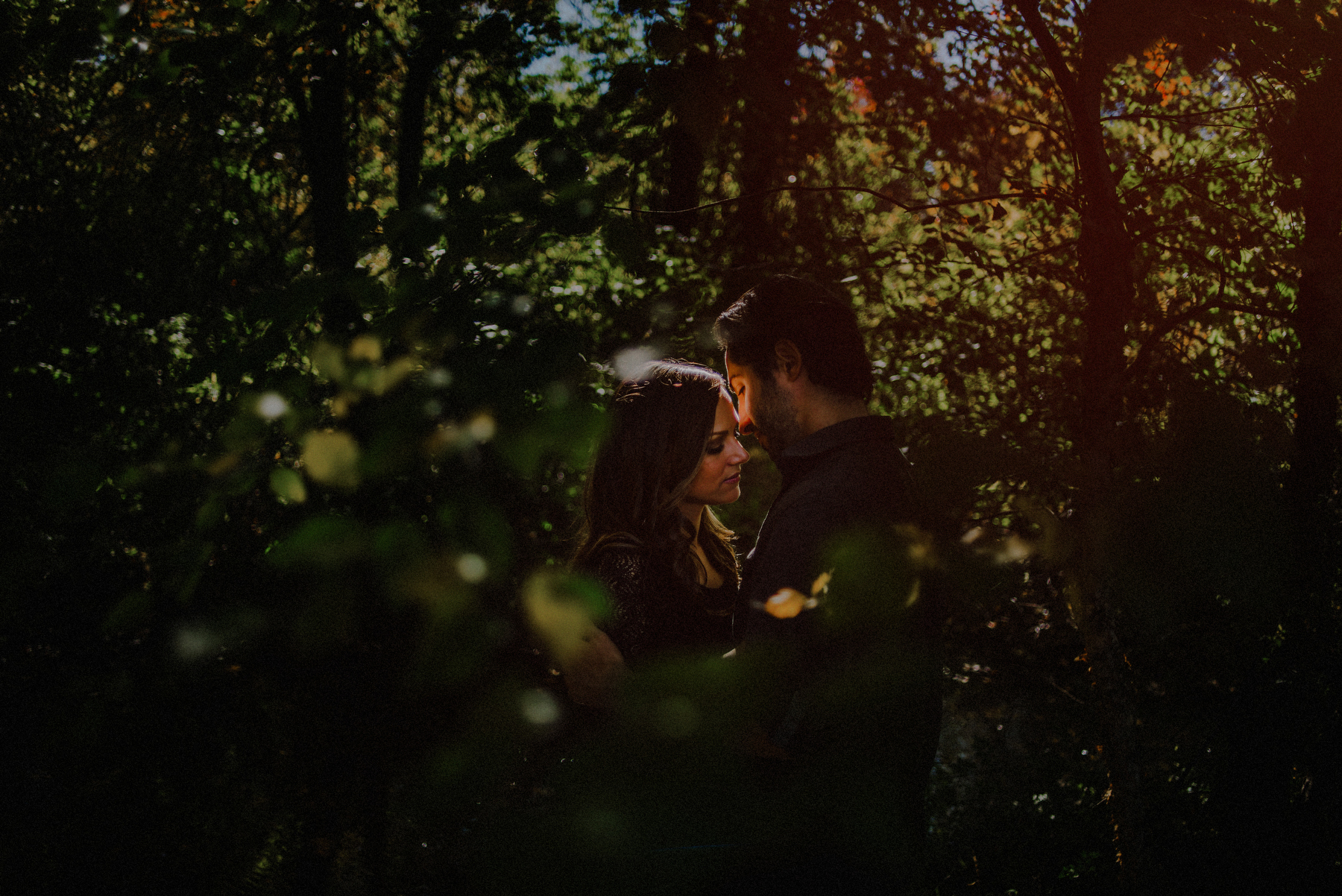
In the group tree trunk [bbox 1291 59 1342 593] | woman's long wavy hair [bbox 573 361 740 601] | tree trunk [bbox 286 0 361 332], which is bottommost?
woman's long wavy hair [bbox 573 361 740 601]

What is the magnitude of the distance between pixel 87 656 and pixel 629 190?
18.5ft

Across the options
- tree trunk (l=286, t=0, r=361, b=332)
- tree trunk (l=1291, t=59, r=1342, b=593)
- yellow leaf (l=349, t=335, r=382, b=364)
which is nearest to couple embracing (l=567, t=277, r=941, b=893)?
yellow leaf (l=349, t=335, r=382, b=364)

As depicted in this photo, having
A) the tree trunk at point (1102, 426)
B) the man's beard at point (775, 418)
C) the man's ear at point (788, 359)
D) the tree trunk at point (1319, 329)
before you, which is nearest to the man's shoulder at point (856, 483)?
the man's beard at point (775, 418)

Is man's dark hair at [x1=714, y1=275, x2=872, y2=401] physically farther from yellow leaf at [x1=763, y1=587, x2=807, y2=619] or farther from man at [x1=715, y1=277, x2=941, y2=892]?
yellow leaf at [x1=763, y1=587, x2=807, y2=619]

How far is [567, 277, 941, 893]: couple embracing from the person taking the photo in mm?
1817

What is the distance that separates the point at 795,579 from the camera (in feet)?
6.63

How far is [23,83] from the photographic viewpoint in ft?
20.9

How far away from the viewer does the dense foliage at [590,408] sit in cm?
161

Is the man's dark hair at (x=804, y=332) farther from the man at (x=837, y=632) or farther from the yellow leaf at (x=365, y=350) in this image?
the yellow leaf at (x=365, y=350)

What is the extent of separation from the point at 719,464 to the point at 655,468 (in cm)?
23

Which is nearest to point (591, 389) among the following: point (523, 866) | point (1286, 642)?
point (523, 866)

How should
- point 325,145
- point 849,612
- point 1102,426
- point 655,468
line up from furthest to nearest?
point 325,145, point 1102,426, point 655,468, point 849,612

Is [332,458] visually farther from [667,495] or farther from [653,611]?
[667,495]

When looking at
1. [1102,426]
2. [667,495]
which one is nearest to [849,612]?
[667,495]
